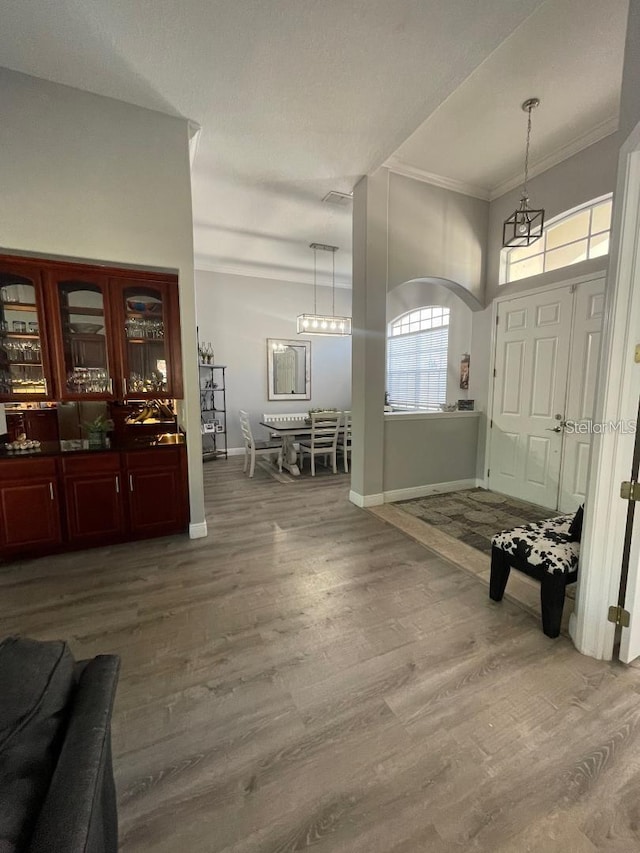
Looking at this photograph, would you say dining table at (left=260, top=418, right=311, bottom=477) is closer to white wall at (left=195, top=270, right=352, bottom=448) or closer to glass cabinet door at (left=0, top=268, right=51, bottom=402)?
white wall at (left=195, top=270, right=352, bottom=448)

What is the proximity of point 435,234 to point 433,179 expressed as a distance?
0.56 m

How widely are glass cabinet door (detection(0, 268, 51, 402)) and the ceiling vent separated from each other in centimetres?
300

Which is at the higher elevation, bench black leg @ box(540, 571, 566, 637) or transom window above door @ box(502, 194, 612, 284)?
transom window above door @ box(502, 194, 612, 284)

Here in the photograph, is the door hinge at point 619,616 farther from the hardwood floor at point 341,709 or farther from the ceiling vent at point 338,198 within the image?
the ceiling vent at point 338,198

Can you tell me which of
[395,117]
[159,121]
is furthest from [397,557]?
[159,121]

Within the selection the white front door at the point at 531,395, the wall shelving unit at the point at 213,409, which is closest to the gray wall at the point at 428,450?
the white front door at the point at 531,395

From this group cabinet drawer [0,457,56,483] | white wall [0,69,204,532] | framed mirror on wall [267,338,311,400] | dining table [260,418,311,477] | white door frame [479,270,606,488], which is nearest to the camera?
white wall [0,69,204,532]

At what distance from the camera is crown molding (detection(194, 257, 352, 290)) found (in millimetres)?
6297

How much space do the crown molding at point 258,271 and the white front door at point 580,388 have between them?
184 inches

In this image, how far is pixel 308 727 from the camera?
1528 millimetres

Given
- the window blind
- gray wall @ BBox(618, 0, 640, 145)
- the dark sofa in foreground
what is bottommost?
the dark sofa in foreground

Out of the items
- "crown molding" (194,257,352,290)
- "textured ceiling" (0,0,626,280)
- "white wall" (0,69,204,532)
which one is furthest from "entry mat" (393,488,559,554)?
"crown molding" (194,257,352,290)

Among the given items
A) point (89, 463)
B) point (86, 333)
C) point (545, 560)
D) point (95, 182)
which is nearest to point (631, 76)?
point (545, 560)

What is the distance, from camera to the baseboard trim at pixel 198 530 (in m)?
3.25
